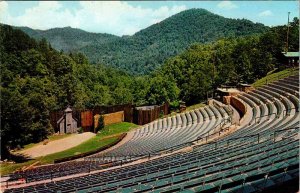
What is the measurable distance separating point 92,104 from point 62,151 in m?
30.4

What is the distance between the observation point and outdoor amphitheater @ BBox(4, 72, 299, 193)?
9.42 meters

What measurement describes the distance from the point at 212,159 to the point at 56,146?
3201 centimetres

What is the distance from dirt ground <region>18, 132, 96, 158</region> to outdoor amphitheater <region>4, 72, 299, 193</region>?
728cm

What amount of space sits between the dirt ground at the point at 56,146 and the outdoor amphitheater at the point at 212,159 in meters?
7.28

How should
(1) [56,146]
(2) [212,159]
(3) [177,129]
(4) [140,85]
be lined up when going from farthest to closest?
(4) [140,85]
(1) [56,146]
(3) [177,129]
(2) [212,159]

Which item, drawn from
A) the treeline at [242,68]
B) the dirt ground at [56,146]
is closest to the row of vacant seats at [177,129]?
the dirt ground at [56,146]

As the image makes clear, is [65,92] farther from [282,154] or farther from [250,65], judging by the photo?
[282,154]

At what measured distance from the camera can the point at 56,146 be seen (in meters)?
43.3

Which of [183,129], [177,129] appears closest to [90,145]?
[177,129]

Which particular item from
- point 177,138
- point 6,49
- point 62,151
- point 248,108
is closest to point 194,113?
point 248,108

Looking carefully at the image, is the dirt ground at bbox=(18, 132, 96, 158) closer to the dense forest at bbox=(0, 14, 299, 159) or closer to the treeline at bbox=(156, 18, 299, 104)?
the dense forest at bbox=(0, 14, 299, 159)

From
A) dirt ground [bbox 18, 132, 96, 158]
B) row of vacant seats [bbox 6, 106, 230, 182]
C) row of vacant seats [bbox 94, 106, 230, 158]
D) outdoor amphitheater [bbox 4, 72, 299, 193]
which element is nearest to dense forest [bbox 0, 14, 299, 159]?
dirt ground [bbox 18, 132, 96, 158]

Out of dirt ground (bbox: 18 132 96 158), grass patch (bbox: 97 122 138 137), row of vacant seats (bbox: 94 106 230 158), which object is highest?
row of vacant seats (bbox: 94 106 230 158)

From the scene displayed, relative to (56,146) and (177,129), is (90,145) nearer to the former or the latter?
(56,146)
